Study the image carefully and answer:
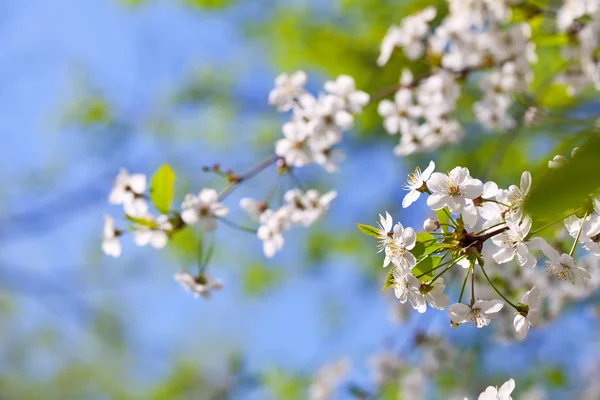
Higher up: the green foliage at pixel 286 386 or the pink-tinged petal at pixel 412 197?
the green foliage at pixel 286 386

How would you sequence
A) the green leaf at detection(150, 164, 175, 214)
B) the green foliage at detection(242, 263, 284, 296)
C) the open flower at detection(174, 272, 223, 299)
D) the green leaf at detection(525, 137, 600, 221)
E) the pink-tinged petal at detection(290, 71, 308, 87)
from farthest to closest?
the green foliage at detection(242, 263, 284, 296) < the pink-tinged petal at detection(290, 71, 308, 87) < the open flower at detection(174, 272, 223, 299) < the green leaf at detection(150, 164, 175, 214) < the green leaf at detection(525, 137, 600, 221)

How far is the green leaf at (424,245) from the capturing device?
113 centimetres

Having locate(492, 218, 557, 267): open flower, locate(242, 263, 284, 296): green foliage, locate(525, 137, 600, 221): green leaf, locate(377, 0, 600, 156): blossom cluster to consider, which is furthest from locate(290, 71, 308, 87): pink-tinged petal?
locate(242, 263, 284, 296): green foliage

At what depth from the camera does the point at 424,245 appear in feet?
3.72

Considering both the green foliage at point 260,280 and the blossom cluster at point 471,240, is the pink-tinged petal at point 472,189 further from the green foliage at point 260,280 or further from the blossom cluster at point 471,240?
the green foliage at point 260,280

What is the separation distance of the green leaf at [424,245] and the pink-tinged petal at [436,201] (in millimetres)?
56

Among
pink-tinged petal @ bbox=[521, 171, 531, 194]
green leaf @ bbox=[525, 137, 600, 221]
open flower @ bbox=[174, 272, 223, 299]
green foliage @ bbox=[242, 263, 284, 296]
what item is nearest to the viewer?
green leaf @ bbox=[525, 137, 600, 221]

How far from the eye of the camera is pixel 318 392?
11.7 feet

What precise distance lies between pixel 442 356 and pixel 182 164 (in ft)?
12.4

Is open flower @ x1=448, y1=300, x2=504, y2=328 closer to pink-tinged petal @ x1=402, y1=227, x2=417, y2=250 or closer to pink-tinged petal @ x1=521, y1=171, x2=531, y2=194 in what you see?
pink-tinged petal @ x1=402, y1=227, x2=417, y2=250

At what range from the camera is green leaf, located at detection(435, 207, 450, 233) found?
1160mm

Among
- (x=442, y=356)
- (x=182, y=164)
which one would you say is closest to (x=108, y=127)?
(x=182, y=164)

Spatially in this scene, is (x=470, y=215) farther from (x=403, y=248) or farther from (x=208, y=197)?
(x=208, y=197)

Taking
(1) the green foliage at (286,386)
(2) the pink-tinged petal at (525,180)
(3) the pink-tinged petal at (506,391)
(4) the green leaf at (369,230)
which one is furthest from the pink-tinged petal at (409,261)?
(1) the green foliage at (286,386)
